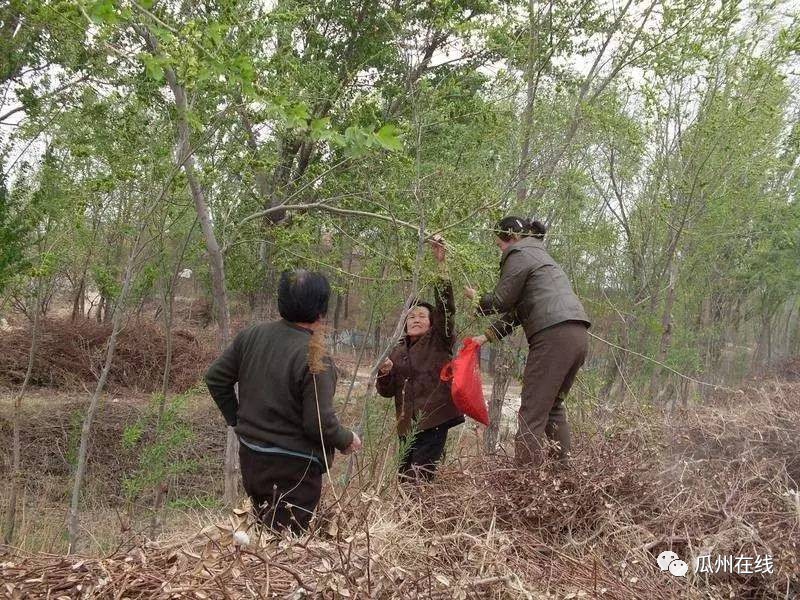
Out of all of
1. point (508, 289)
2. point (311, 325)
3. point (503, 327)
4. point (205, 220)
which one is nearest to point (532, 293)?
point (508, 289)

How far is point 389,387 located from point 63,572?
2.63 m

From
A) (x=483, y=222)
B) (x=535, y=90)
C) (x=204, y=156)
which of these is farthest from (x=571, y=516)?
(x=535, y=90)

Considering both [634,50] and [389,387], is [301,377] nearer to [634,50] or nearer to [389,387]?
[389,387]

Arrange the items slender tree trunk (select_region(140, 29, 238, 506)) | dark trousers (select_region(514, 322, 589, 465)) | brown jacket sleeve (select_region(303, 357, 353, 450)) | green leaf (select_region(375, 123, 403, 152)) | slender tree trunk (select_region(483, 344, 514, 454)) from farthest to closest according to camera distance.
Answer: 1. slender tree trunk (select_region(483, 344, 514, 454))
2. slender tree trunk (select_region(140, 29, 238, 506))
3. dark trousers (select_region(514, 322, 589, 465))
4. brown jacket sleeve (select_region(303, 357, 353, 450))
5. green leaf (select_region(375, 123, 403, 152))

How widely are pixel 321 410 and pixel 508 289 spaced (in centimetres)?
158

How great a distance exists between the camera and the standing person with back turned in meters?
2.88

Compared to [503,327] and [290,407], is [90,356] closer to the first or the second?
[503,327]

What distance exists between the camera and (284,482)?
9.80 feet

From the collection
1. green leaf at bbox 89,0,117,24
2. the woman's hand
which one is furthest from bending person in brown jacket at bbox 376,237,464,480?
green leaf at bbox 89,0,117,24

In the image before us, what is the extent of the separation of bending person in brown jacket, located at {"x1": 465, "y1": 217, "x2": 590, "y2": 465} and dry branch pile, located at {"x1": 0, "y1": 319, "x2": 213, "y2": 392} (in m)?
8.52

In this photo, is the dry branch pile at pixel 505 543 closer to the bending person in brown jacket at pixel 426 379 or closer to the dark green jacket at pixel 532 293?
the bending person in brown jacket at pixel 426 379

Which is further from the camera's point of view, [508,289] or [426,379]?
[426,379]

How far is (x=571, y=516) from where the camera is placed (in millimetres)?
3096

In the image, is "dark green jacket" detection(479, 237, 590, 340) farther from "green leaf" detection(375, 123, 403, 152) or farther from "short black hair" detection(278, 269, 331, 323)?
"green leaf" detection(375, 123, 403, 152)
